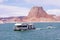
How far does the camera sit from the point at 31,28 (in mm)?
114062

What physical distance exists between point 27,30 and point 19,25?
229 inches

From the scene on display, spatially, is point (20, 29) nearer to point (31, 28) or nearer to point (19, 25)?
point (19, 25)

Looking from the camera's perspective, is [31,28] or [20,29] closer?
[20,29]

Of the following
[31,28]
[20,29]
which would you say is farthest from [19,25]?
[31,28]

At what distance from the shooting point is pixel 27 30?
359 feet

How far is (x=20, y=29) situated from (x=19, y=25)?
1.65 m

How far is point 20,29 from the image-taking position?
10519 centimetres

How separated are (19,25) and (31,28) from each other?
1028cm

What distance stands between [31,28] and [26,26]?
272 inches

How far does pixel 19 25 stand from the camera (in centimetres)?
10512

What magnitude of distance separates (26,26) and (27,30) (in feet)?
8.58

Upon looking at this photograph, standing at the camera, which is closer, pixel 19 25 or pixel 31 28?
pixel 19 25
